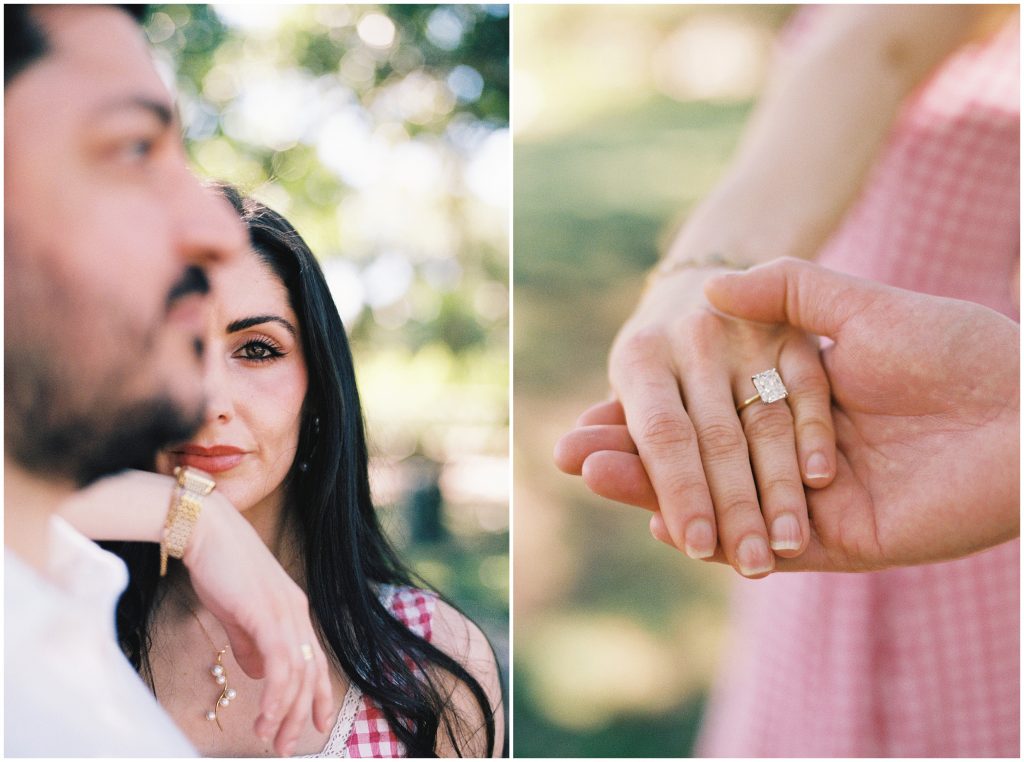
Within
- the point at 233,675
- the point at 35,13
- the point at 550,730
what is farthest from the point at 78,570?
the point at 550,730

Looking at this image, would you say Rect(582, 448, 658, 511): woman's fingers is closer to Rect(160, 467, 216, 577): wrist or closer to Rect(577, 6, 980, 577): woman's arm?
Rect(577, 6, 980, 577): woman's arm

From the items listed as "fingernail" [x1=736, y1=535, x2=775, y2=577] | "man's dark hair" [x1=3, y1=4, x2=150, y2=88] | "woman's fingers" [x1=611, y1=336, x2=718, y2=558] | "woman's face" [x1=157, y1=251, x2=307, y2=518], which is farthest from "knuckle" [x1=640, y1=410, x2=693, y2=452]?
"man's dark hair" [x1=3, y1=4, x2=150, y2=88]

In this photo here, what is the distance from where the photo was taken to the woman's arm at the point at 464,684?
3.14 ft

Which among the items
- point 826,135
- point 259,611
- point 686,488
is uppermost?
point 826,135

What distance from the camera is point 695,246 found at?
3.61 feet

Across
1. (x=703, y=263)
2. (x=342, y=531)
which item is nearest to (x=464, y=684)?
(x=342, y=531)

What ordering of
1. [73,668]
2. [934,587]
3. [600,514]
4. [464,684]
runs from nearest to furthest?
[73,668] → [464,684] → [934,587] → [600,514]

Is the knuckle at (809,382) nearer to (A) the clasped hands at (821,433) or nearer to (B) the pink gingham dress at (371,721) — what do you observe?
(A) the clasped hands at (821,433)

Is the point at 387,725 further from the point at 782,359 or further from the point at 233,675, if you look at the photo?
the point at 782,359

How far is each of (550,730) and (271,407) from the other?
1.69 metres

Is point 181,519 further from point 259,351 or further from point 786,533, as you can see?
point 786,533

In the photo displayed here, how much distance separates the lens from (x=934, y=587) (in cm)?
123

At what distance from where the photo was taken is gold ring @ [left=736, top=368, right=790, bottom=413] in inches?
36.4

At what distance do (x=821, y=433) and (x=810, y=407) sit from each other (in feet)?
0.10
